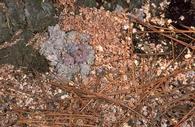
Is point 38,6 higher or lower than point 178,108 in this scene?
higher

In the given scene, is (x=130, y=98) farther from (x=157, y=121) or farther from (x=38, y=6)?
(x=38, y=6)

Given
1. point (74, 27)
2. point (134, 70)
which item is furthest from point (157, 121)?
point (74, 27)

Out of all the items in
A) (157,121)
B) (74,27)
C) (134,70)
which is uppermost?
(74,27)

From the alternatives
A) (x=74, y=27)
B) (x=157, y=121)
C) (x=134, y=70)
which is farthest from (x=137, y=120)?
(x=74, y=27)

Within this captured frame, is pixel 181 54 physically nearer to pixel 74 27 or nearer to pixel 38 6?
pixel 74 27

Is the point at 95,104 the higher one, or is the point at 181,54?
the point at 181,54

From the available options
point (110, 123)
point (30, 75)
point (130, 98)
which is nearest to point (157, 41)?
point (130, 98)

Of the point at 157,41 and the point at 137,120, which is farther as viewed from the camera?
the point at 157,41
